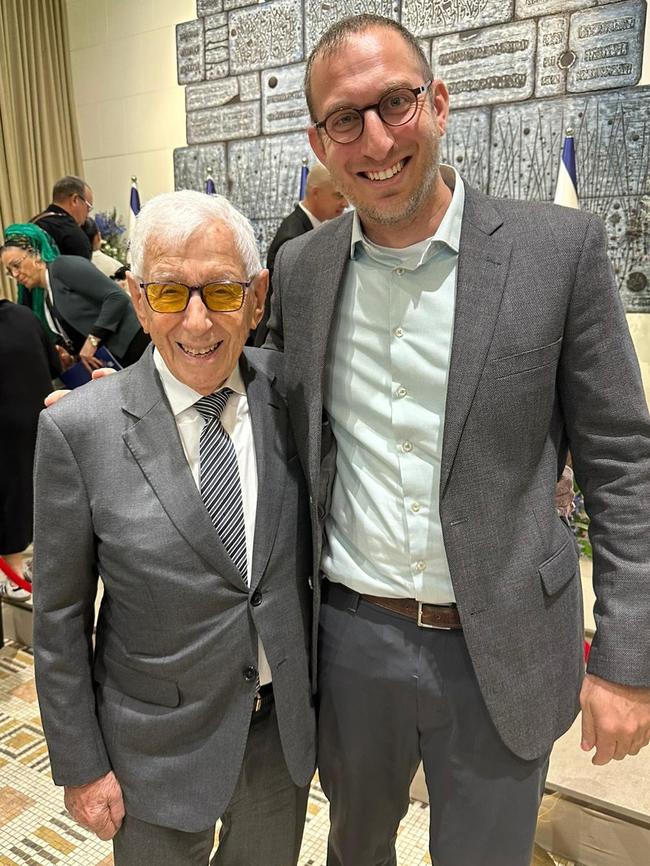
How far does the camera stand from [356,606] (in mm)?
1395

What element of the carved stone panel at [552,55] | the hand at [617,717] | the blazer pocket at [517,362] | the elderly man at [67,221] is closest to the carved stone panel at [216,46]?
the elderly man at [67,221]

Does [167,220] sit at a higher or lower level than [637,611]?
higher

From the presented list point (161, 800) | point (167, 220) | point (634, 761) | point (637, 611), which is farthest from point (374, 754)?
point (634, 761)

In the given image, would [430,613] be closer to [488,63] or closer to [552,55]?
[552,55]

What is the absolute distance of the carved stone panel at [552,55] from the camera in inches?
164

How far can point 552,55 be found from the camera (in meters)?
4.21

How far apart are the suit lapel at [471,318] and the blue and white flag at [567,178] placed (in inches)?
121

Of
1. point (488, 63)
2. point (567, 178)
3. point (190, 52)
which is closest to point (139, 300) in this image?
point (567, 178)

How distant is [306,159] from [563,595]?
185 inches

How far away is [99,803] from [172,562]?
0.49 metres

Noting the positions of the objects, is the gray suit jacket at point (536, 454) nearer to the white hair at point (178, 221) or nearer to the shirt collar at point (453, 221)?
the shirt collar at point (453, 221)

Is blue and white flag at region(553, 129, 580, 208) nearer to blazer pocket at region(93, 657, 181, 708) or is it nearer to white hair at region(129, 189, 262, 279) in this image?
white hair at region(129, 189, 262, 279)

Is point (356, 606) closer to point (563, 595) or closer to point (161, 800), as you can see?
point (563, 595)

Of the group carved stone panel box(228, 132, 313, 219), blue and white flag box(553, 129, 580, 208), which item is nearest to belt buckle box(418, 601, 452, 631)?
blue and white flag box(553, 129, 580, 208)
